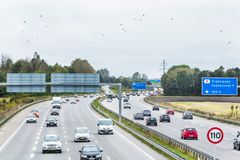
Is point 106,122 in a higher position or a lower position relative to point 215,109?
higher

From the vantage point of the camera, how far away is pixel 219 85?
48312 millimetres

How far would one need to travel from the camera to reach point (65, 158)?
1679 inches

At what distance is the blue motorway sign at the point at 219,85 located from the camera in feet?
155

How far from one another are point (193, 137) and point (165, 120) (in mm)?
33942

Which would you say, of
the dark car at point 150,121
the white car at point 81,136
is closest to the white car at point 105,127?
the white car at point 81,136

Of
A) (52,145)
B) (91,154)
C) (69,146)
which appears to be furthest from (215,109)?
(91,154)

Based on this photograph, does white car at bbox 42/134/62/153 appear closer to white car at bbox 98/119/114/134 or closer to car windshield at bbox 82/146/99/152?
car windshield at bbox 82/146/99/152

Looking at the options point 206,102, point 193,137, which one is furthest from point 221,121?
point 206,102

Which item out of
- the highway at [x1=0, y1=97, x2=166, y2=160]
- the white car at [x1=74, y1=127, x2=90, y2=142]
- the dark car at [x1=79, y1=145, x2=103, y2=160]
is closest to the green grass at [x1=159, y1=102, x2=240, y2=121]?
the highway at [x1=0, y1=97, x2=166, y2=160]

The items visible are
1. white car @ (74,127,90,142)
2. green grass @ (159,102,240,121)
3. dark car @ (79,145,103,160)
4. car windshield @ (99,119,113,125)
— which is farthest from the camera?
green grass @ (159,102,240,121)

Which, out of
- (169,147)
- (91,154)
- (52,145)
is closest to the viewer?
(91,154)

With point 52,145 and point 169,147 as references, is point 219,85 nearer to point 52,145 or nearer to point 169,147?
point 169,147

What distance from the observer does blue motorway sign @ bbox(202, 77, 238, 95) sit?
4734 cm

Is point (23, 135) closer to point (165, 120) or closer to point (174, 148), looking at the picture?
point (174, 148)
